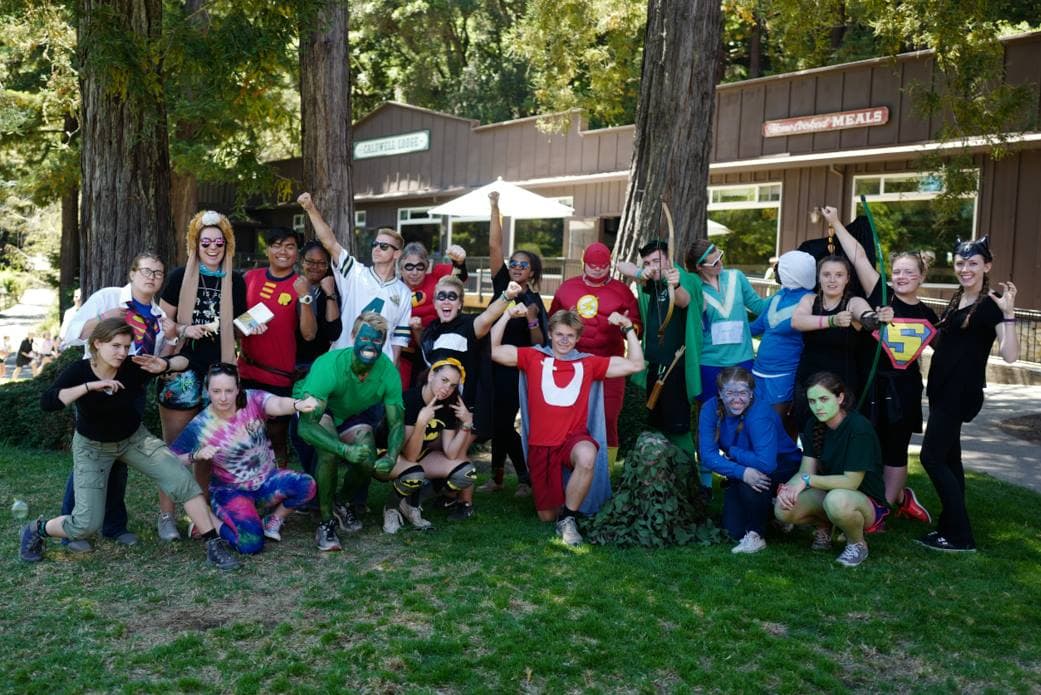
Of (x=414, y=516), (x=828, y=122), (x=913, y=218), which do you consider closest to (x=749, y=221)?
(x=828, y=122)

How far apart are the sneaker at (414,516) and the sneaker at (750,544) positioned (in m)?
1.69

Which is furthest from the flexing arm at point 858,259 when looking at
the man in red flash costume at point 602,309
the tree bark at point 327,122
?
the tree bark at point 327,122

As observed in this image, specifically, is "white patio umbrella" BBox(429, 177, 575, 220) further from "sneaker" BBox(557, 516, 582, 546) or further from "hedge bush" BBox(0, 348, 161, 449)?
"sneaker" BBox(557, 516, 582, 546)

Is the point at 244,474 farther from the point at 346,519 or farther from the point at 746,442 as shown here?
the point at 746,442

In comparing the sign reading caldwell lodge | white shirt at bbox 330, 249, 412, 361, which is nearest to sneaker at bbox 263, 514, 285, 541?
white shirt at bbox 330, 249, 412, 361

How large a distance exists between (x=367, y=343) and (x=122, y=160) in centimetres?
408

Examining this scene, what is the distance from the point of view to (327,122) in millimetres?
9391

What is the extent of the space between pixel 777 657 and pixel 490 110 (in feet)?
92.2

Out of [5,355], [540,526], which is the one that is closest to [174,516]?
[540,526]

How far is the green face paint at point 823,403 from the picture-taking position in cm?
492

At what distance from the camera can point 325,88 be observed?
9398 mm

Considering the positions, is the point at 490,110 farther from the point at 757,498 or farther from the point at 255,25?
the point at 757,498

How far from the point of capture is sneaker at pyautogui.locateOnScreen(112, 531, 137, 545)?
5125mm

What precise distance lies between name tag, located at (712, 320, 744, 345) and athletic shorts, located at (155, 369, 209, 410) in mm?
3039
